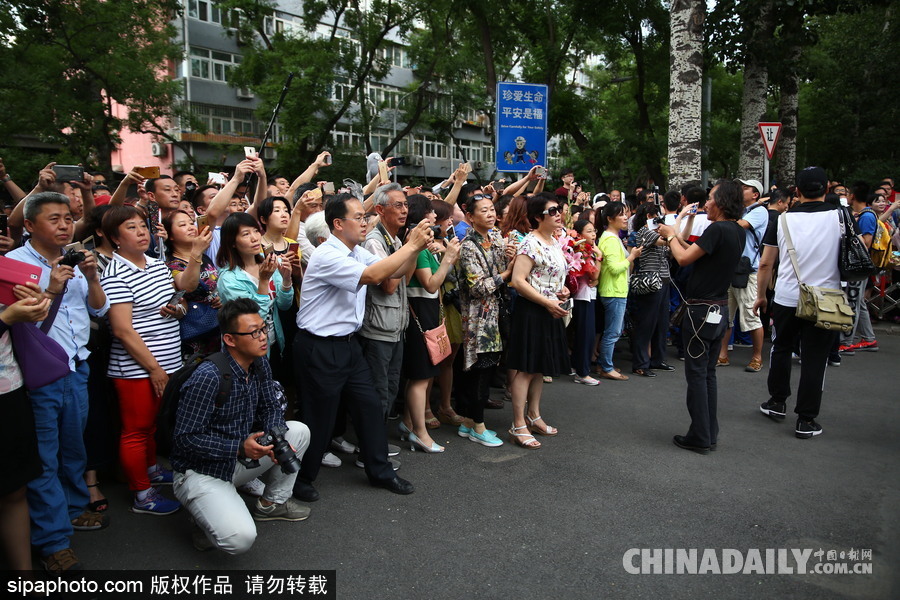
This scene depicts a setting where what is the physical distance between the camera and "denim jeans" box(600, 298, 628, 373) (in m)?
7.30

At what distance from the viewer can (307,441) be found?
4.00m

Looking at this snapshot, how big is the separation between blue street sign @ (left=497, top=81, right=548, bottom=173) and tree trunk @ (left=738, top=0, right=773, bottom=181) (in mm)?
5791

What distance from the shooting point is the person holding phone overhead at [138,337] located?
381cm

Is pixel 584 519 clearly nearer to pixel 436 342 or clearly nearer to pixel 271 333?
pixel 436 342

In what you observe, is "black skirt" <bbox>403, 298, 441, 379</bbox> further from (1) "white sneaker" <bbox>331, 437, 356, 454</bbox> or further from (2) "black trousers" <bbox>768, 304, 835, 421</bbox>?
(2) "black trousers" <bbox>768, 304, 835, 421</bbox>

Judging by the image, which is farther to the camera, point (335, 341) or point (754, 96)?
point (754, 96)

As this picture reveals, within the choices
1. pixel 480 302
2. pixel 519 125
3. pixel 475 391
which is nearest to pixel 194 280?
pixel 480 302

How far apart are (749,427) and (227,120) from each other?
3083cm

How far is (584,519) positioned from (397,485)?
121 cm

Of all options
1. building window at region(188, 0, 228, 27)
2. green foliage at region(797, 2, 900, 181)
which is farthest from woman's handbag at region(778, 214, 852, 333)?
building window at region(188, 0, 228, 27)

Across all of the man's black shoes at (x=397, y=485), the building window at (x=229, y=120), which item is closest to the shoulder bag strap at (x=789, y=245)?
the man's black shoes at (x=397, y=485)

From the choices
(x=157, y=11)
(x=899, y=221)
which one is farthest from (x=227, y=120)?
(x=899, y=221)

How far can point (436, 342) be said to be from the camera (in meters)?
4.91

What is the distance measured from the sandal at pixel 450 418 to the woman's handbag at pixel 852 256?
3352mm
